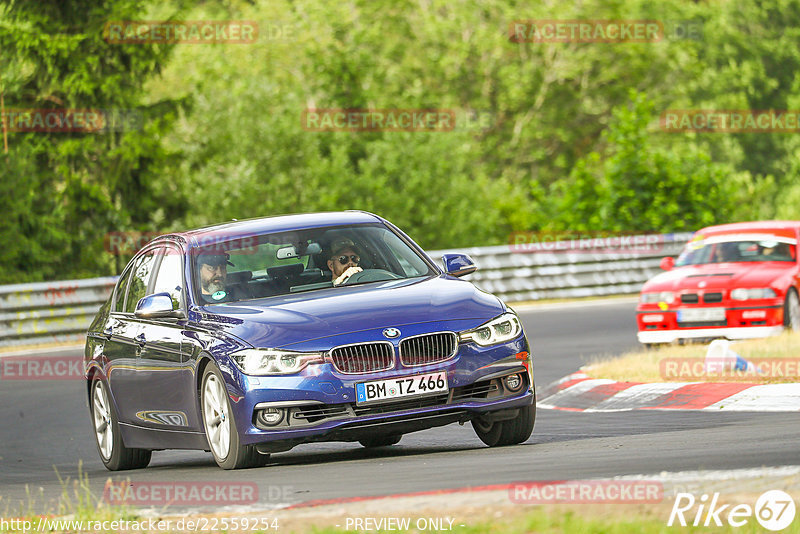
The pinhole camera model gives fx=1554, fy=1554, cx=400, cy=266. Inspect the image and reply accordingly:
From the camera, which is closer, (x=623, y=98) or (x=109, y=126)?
(x=109, y=126)

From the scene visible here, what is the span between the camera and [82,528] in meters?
6.86

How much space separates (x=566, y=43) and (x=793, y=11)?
25221mm

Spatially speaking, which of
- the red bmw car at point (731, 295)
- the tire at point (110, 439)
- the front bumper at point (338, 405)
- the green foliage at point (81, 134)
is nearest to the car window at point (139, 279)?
the tire at point (110, 439)

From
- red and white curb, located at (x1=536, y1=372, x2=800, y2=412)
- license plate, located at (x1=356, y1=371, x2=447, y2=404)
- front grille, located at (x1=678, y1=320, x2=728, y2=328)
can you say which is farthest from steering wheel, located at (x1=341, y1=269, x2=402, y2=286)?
front grille, located at (x1=678, y1=320, x2=728, y2=328)

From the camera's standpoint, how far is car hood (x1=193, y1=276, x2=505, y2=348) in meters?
8.97

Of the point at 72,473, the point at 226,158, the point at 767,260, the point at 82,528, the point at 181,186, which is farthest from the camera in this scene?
the point at 226,158

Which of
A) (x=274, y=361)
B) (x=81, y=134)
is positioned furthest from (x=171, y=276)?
(x=81, y=134)

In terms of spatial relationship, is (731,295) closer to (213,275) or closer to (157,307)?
(213,275)

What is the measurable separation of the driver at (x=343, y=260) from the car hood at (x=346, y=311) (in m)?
0.32

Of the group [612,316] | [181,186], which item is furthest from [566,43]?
[612,316]

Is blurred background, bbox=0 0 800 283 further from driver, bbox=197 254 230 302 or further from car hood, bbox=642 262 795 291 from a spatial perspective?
driver, bbox=197 254 230 302

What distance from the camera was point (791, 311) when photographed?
17250 mm

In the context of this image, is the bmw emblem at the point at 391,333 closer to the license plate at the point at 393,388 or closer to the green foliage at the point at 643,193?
the license plate at the point at 393,388

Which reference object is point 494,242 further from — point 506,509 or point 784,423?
point 506,509
